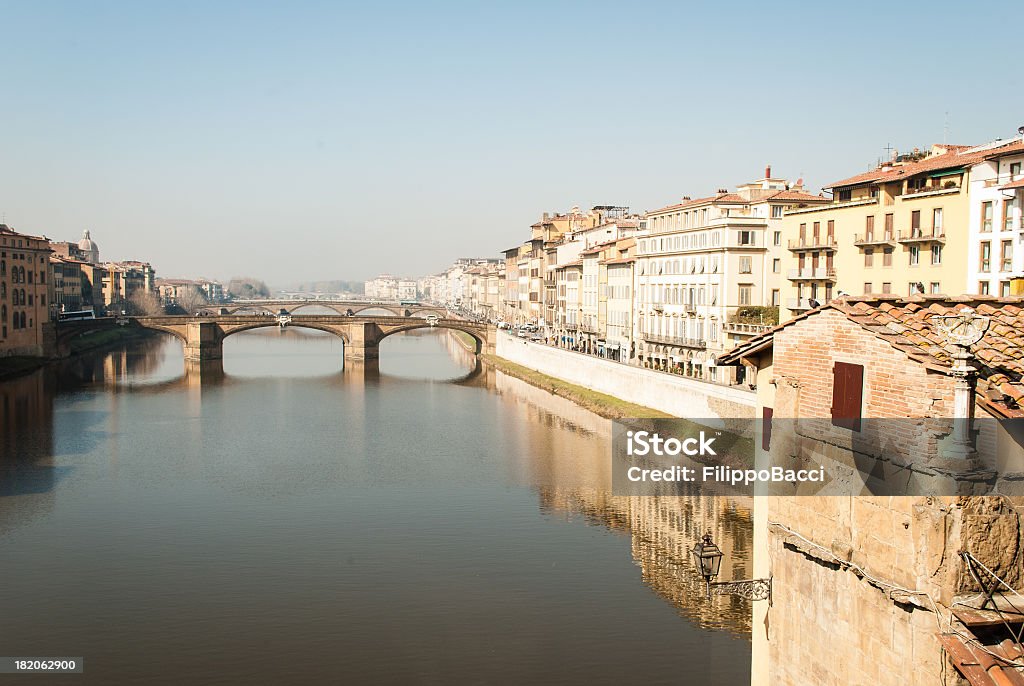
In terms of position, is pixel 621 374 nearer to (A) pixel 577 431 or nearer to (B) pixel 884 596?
(A) pixel 577 431

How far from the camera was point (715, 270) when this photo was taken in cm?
4412

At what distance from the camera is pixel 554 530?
2431 cm

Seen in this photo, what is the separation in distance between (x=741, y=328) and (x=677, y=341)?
6360 mm

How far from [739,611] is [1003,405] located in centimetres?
1307

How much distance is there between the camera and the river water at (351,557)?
16.2m

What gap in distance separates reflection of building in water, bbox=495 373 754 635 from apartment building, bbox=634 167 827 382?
25.0 feet

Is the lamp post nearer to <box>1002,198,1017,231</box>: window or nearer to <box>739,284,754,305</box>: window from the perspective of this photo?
<box>1002,198,1017,231</box>: window

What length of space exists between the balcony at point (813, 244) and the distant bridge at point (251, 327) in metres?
43.3

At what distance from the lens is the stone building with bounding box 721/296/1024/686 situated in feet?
20.0

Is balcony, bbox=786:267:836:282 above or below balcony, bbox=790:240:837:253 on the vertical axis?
below

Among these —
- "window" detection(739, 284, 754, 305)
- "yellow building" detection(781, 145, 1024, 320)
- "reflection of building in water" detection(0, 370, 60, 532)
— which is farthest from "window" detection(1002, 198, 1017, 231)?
"reflection of building in water" detection(0, 370, 60, 532)

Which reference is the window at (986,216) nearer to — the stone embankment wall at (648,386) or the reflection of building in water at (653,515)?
the stone embankment wall at (648,386)

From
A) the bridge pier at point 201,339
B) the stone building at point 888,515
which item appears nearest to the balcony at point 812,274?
the stone building at point 888,515

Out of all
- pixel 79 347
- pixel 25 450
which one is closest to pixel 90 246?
pixel 79 347
